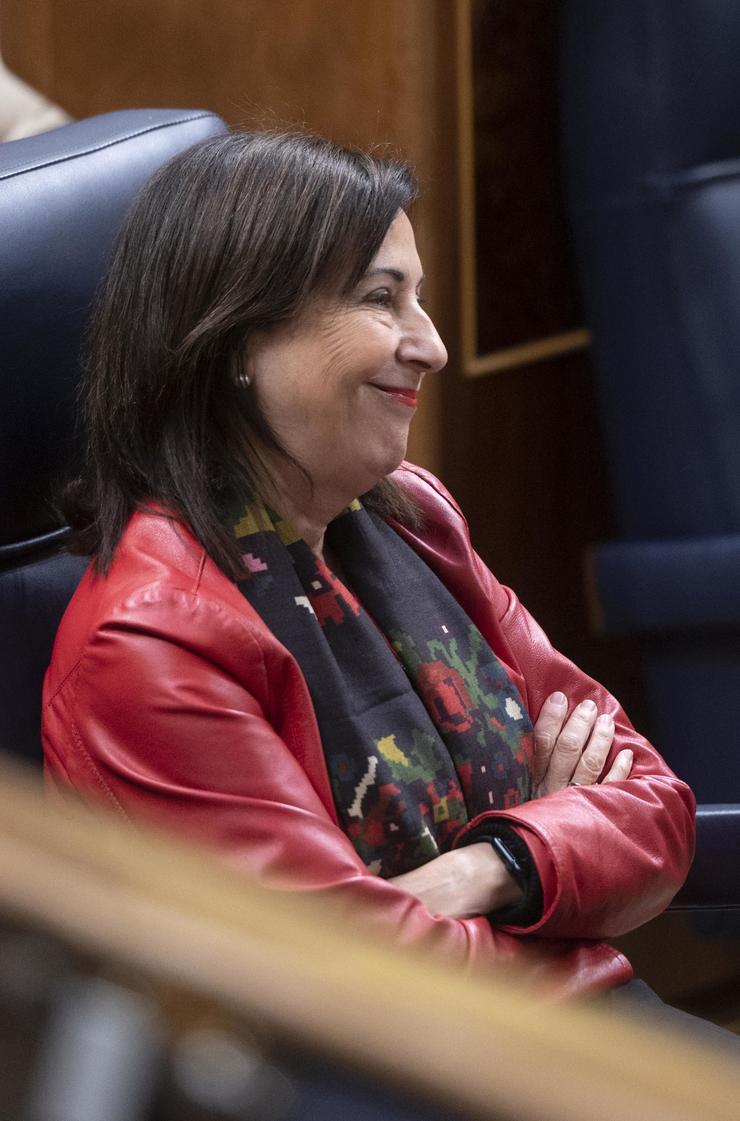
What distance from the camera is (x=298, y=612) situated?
1188 mm

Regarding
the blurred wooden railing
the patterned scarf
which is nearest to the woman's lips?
the patterned scarf

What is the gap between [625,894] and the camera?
1.23 metres

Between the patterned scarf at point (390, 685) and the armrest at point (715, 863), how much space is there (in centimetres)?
18

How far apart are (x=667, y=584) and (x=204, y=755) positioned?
124 centimetres

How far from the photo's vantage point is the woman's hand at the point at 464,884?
3.80 ft

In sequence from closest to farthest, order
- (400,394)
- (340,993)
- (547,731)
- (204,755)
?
(340,993) → (204,755) → (400,394) → (547,731)

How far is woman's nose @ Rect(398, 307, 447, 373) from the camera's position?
4.15ft

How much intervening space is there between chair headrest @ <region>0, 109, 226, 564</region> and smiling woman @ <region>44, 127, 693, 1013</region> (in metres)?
0.04

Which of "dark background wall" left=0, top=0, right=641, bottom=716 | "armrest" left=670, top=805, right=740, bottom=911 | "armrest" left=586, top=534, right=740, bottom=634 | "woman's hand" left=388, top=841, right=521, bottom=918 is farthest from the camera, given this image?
"armrest" left=586, top=534, right=740, bottom=634

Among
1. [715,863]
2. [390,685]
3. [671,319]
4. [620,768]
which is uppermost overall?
[671,319]

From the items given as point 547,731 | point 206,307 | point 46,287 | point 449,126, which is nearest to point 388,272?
point 206,307

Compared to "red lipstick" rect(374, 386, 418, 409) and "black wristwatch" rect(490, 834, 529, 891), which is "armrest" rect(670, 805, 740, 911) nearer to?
"black wristwatch" rect(490, 834, 529, 891)

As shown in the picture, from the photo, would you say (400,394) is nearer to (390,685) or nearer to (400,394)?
(400,394)

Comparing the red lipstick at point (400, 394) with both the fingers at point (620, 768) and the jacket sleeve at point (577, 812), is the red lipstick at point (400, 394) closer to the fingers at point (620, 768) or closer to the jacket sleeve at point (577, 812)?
the jacket sleeve at point (577, 812)
